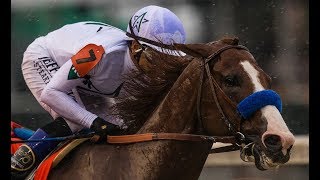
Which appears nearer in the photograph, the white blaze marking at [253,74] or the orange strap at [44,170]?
the white blaze marking at [253,74]

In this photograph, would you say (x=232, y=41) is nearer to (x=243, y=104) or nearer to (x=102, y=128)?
(x=243, y=104)

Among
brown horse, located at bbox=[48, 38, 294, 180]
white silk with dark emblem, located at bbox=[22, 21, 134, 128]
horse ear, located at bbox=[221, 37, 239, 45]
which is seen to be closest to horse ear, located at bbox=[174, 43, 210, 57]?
brown horse, located at bbox=[48, 38, 294, 180]

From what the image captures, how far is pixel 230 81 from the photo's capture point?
11.3ft

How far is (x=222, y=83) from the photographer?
3486 millimetres

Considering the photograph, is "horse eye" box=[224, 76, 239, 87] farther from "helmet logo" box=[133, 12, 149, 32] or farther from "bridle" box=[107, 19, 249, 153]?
"helmet logo" box=[133, 12, 149, 32]

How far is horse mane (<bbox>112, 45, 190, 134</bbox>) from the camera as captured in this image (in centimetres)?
372

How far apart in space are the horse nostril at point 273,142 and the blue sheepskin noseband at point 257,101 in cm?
14

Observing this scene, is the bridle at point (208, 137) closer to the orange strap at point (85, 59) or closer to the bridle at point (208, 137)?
the bridle at point (208, 137)

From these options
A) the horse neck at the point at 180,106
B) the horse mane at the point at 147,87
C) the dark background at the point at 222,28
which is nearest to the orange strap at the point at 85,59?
the horse mane at the point at 147,87

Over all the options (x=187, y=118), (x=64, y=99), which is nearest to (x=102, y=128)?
(x=64, y=99)

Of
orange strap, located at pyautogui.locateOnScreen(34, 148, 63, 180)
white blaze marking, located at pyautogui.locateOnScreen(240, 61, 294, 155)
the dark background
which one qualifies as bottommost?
the dark background

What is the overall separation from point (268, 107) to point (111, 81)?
101 cm

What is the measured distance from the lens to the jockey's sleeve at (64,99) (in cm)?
380

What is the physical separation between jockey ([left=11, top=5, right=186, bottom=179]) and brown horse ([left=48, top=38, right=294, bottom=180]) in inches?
4.9
